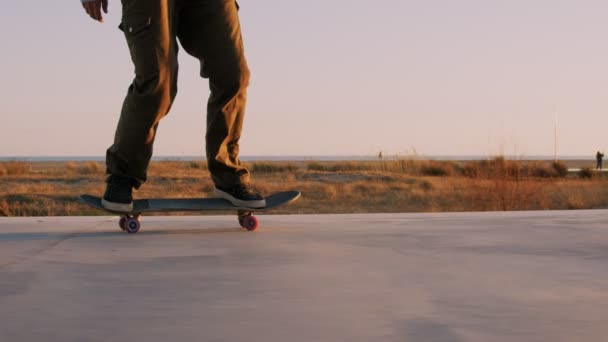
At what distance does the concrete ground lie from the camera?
143cm

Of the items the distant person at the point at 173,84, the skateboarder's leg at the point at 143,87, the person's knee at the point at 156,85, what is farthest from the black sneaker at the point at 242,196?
the person's knee at the point at 156,85

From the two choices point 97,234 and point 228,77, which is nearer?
point 97,234

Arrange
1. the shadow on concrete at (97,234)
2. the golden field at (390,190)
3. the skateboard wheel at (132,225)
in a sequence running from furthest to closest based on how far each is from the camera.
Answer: the golden field at (390,190) < the skateboard wheel at (132,225) < the shadow on concrete at (97,234)

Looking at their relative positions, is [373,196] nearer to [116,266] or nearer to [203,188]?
[203,188]

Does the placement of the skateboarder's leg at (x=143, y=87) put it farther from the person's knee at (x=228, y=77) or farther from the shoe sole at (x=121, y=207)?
the person's knee at (x=228, y=77)

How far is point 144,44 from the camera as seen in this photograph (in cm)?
285

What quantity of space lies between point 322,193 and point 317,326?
Result: 17.5 m

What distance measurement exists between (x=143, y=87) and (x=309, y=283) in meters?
1.26

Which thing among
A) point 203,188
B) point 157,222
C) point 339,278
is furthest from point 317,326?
point 203,188

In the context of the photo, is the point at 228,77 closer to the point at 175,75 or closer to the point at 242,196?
the point at 175,75

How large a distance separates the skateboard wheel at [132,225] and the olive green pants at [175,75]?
0.16 metres

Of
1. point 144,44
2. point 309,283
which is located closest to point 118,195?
point 144,44

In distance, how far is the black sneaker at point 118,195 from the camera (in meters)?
3.00

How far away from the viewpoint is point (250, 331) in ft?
4.62
